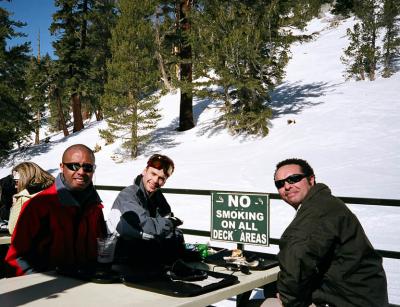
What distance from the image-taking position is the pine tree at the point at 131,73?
2153 centimetres

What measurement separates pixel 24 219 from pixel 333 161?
13283mm

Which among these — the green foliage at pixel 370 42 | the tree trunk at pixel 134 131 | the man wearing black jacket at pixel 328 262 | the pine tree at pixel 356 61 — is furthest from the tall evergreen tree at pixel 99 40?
the man wearing black jacket at pixel 328 262

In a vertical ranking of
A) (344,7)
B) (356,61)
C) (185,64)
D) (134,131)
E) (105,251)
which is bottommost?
(105,251)

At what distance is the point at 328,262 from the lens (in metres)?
2.41

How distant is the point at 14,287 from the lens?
2.15m

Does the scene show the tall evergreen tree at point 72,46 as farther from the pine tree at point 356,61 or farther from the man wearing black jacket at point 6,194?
the man wearing black jacket at point 6,194

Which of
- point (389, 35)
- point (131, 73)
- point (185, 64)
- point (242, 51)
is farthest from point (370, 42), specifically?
point (131, 73)

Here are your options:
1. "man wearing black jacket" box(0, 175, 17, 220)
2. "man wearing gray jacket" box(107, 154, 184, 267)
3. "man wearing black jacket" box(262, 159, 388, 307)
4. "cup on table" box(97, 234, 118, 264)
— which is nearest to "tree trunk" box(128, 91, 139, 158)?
"man wearing black jacket" box(0, 175, 17, 220)

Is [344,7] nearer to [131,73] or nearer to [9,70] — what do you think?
[131,73]

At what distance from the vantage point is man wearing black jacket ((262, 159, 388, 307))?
2.32 meters

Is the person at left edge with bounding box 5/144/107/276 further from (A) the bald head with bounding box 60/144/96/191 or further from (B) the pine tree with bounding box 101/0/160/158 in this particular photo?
(B) the pine tree with bounding box 101/0/160/158

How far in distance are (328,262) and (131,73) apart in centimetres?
2019

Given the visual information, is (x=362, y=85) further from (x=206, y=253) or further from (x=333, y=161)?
(x=206, y=253)

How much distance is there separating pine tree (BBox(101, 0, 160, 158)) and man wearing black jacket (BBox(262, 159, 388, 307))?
19.4 metres
